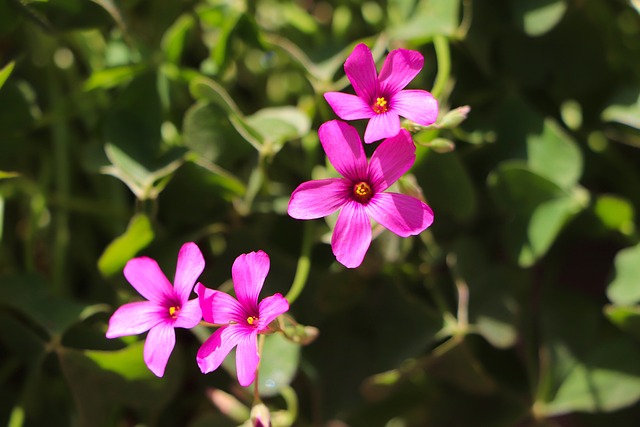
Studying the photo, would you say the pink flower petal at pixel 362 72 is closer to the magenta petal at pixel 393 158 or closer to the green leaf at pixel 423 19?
the magenta petal at pixel 393 158

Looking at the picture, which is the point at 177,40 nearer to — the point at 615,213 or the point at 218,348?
the point at 218,348

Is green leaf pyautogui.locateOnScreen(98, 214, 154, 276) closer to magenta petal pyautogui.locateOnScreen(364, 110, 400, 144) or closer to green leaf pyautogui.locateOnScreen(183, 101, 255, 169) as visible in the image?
green leaf pyautogui.locateOnScreen(183, 101, 255, 169)

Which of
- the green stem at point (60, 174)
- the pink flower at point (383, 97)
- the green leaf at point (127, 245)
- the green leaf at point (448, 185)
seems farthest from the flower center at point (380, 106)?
the green stem at point (60, 174)

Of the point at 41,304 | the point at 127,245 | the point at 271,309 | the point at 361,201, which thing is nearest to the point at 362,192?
the point at 361,201

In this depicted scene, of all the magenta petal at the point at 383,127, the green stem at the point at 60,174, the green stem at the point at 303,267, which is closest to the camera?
the magenta petal at the point at 383,127

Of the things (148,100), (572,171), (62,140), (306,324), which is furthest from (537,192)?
(62,140)

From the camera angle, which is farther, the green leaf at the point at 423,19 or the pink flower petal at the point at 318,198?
the green leaf at the point at 423,19

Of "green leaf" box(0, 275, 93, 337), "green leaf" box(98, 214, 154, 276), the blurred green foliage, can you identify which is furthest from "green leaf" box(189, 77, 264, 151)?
"green leaf" box(0, 275, 93, 337)

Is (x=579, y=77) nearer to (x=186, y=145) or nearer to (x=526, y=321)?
(x=526, y=321)
